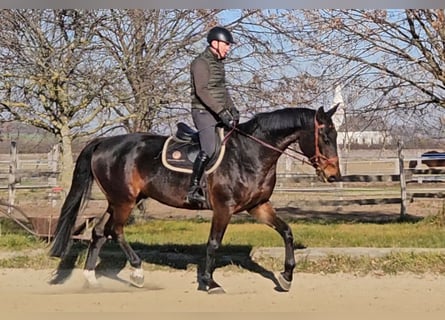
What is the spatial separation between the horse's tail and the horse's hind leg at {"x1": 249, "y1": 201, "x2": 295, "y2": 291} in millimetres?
2201

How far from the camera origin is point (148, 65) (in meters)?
12.3

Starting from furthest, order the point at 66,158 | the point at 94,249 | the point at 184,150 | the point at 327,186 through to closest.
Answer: the point at 327,186
the point at 66,158
the point at 94,249
the point at 184,150

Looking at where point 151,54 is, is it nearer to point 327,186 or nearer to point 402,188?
point 402,188

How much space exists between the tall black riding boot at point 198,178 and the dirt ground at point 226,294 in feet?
3.44

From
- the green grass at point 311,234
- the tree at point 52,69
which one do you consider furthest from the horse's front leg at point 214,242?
the tree at point 52,69

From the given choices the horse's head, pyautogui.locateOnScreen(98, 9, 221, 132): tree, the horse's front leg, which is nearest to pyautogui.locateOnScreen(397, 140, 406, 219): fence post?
pyautogui.locateOnScreen(98, 9, 221, 132): tree

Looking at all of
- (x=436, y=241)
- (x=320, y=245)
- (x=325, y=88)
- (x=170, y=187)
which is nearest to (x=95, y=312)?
(x=170, y=187)

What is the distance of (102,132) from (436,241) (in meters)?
7.18

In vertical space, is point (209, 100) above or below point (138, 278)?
above

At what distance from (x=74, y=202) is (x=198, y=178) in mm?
1805

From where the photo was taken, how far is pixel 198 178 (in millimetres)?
7082

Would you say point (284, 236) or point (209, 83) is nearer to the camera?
point (209, 83)

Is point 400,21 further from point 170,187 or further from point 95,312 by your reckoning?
point 95,312

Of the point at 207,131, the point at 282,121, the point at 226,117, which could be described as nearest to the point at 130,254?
the point at 207,131
